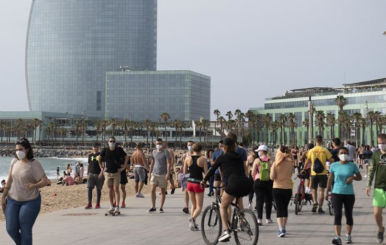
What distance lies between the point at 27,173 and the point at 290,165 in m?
5.36

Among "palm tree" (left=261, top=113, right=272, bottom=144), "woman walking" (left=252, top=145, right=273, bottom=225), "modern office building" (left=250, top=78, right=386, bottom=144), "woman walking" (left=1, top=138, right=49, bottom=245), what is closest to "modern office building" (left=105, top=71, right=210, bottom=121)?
"modern office building" (left=250, top=78, right=386, bottom=144)

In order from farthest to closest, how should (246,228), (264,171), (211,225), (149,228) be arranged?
(264,171), (149,228), (211,225), (246,228)

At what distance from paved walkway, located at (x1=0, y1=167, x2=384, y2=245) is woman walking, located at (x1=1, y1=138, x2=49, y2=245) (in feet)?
7.58

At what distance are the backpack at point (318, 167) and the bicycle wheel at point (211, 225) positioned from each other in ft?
17.0

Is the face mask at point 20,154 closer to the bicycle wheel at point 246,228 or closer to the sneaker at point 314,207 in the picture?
the bicycle wheel at point 246,228

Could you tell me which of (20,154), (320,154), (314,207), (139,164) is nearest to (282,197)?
(320,154)

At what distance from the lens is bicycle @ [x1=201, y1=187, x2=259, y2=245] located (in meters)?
8.92

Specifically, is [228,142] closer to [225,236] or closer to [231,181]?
[231,181]

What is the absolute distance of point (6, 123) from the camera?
168875 millimetres

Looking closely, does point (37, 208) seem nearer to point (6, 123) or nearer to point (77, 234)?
point (77, 234)

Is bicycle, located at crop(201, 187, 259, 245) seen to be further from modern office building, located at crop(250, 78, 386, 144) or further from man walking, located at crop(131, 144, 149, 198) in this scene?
modern office building, located at crop(250, 78, 386, 144)

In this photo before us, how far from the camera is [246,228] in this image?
29.6 feet

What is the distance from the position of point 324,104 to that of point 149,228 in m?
128

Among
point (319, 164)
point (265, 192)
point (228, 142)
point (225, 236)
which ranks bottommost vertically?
point (225, 236)
